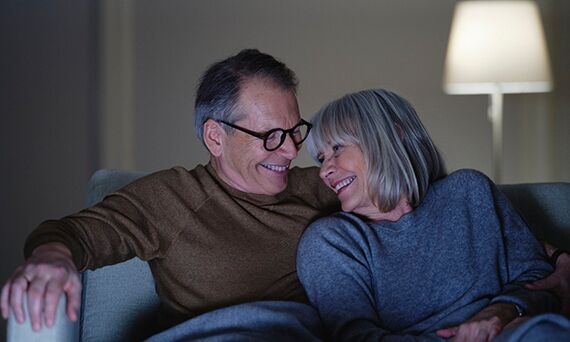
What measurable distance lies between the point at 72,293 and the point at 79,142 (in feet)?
7.01

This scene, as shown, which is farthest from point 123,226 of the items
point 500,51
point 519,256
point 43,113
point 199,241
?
point 500,51

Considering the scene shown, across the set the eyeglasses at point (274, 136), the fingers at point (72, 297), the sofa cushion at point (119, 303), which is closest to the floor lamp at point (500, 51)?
the eyeglasses at point (274, 136)

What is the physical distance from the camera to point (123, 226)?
1776 millimetres

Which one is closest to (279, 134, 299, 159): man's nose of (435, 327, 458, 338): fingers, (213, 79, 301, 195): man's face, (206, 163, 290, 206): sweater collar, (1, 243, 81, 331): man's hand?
(213, 79, 301, 195): man's face

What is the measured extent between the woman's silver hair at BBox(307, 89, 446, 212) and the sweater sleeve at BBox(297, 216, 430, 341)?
0.40 feet

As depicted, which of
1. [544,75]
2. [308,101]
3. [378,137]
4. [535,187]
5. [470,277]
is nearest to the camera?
[470,277]

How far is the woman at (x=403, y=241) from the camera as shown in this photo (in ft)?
5.50

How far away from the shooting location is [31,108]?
330cm

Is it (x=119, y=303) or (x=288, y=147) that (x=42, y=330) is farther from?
(x=288, y=147)

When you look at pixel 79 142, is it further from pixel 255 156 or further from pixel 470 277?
pixel 470 277

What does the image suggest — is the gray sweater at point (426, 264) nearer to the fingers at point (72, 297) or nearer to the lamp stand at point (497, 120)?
the fingers at point (72, 297)

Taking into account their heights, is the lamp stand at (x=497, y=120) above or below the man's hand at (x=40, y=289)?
below

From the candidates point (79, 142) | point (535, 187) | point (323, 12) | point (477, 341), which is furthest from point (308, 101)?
point (477, 341)

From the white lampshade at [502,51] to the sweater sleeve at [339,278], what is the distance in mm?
1516
